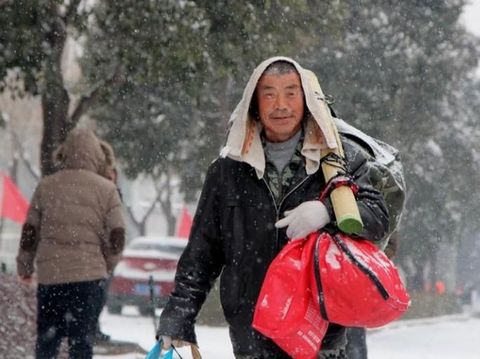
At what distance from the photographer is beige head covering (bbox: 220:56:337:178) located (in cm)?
372

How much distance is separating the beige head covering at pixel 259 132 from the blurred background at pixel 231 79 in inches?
275

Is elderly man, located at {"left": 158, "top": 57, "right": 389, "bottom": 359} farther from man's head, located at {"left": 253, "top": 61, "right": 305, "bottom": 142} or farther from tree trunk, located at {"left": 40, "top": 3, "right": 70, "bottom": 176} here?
tree trunk, located at {"left": 40, "top": 3, "right": 70, "bottom": 176}

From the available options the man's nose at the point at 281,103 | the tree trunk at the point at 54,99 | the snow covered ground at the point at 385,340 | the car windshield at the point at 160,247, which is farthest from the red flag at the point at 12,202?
the man's nose at the point at 281,103

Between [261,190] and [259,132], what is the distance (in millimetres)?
228

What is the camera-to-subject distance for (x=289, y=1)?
11703 mm

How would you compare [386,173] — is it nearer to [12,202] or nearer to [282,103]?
[282,103]

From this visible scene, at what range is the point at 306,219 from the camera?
3.55 m

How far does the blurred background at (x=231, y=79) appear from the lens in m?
11.7

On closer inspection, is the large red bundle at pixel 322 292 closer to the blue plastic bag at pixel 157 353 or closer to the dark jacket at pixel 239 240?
the dark jacket at pixel 239 240

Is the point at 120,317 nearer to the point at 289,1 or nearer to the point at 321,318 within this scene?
the point at 289,1

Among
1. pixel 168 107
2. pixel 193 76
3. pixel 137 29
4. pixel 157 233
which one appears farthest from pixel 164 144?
pixel 157 233

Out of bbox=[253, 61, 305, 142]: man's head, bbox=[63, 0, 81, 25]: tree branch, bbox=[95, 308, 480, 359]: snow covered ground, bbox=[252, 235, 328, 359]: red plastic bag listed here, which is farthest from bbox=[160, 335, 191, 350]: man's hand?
bbox=[63, 0, 81, 25]: tree branch

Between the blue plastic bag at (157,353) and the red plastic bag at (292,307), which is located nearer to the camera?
the red plastic bag at (292,307)

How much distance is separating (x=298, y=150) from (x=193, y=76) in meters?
9.46
